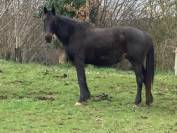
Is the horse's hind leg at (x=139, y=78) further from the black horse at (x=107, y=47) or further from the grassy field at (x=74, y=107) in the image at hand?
the grassy field at (x=74, y=107)

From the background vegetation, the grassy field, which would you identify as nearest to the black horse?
the grassy field

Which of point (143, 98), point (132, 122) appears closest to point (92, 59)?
point (143, 98)

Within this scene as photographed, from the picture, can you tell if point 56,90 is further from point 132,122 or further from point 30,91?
point 132,122

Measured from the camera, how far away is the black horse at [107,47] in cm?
1125

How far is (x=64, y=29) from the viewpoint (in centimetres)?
1134

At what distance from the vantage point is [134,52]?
11227mm

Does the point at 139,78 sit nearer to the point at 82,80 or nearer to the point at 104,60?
the point at 104,60

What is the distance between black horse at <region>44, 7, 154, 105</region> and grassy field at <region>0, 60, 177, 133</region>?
0.64 meters

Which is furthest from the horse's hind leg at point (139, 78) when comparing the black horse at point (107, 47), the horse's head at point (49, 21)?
the horse's head at point (49, 21)

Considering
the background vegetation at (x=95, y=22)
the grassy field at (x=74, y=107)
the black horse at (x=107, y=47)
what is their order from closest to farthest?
the grassy field at (x=74, y=107) < the black horse at (x=107, y=47) < the background vegetation at (x=95, y=22)

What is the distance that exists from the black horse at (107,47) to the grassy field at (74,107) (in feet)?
2.10

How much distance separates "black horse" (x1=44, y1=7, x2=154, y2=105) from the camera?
11.2 meters

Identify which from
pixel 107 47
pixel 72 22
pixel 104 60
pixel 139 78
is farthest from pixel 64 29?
pixel 139 78

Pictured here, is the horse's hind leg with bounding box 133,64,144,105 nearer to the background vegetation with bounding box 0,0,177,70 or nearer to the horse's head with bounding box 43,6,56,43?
the horse's head with bounding box 43,6,56,43
